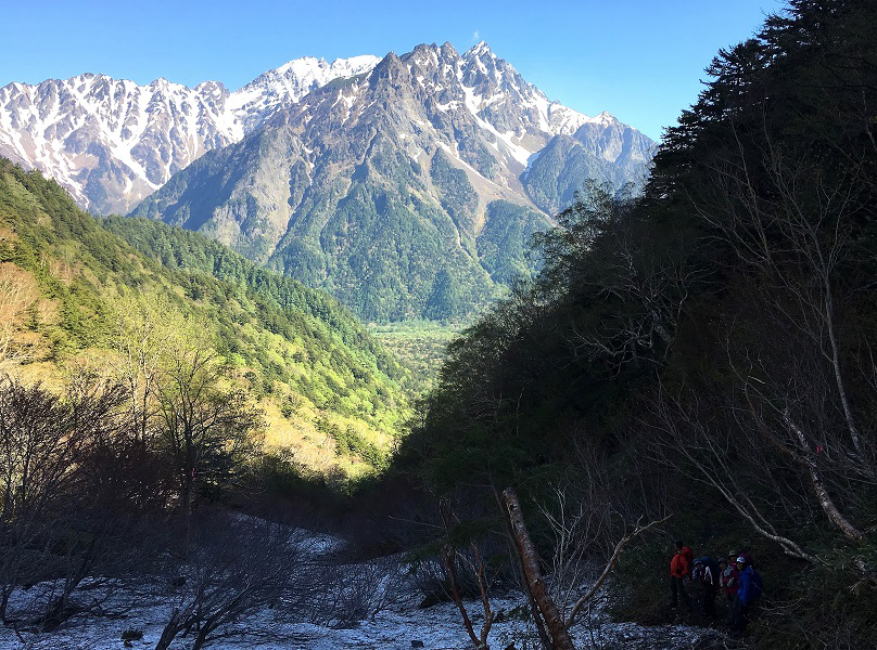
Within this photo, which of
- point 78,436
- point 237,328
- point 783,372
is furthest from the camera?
point 237,328

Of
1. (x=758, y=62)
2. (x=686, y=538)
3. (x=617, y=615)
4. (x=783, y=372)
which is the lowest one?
(x=617, y=615)

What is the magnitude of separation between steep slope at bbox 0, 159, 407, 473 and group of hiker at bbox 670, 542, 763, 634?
36877mm

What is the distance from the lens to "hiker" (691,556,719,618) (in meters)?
12.7

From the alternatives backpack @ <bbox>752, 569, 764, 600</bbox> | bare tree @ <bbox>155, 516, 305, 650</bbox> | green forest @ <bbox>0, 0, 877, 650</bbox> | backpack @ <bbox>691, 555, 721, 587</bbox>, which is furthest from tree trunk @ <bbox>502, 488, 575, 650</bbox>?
bare tree @ <bbox>155, 516, 305, 650</bbox>

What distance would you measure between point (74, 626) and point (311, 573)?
8.13m

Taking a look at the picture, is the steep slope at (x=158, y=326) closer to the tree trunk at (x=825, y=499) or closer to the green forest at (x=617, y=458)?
the green forest at (x=617, y=458)

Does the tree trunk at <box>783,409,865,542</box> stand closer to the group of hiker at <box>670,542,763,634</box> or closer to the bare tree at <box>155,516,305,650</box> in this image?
the group of hiker at <box>670,542,763,634</box>

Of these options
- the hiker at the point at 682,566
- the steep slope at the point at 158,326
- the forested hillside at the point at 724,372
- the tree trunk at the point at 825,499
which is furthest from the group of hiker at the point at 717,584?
the steep slope at the point at 158,326

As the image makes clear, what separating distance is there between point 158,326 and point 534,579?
2967 inches

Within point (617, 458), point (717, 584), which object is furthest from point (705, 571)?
point (617, 458)

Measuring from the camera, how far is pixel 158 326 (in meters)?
71.7

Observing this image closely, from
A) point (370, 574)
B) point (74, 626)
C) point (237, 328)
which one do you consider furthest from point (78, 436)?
point (237, 328)

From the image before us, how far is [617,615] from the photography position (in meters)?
15.6

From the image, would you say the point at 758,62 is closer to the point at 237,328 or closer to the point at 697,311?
the point at 697,311
